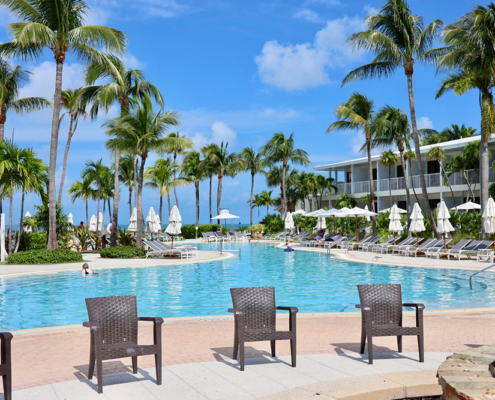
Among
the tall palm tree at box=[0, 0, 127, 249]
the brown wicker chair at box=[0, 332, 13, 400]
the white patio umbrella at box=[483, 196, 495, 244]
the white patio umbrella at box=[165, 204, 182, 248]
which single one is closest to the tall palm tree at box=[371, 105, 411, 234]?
the white patio umbrella at box=[483, 196, 495, 244]

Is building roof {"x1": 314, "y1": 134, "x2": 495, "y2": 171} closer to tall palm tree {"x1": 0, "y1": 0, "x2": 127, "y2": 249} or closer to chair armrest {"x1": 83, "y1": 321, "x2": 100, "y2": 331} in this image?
tall palm tree {"x1": 0, "y1": 0, "x2": 127, "y2": 249}

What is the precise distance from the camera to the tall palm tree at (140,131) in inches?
890

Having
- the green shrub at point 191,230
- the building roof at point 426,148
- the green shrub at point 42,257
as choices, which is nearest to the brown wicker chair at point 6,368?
the green shrub at point 42,257

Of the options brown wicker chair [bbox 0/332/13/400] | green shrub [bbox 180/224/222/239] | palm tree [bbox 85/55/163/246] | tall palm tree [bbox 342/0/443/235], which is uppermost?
tall palm tree [bbox 342/0/443/235]

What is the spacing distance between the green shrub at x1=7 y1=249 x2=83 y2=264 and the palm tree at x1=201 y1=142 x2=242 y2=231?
29008 mm

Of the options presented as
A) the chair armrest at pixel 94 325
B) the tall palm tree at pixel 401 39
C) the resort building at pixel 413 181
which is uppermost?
the tall palm tree at pixel 401 39

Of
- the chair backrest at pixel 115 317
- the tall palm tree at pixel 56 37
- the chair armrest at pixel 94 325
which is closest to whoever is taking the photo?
the chair armrest at pixel 94 325

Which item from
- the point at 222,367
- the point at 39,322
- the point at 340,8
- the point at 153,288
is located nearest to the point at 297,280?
the point at 153,288

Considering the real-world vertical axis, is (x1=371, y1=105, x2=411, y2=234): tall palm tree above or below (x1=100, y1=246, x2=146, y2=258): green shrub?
above

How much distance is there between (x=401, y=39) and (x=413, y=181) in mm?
13017

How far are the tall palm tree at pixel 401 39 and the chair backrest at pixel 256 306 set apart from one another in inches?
786

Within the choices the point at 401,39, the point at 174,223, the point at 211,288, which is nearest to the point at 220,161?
the point at 174,223

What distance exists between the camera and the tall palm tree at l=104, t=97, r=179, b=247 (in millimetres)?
22594

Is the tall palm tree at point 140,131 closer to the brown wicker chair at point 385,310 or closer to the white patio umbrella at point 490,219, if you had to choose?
the white patio umbrella at point 490,219
